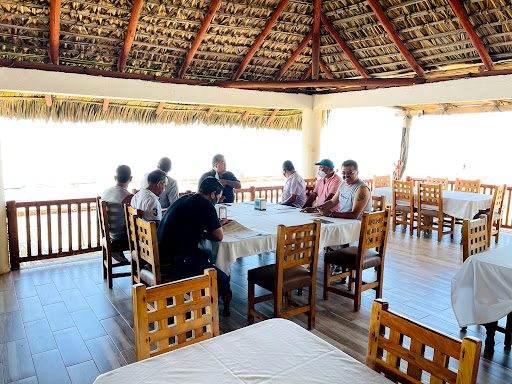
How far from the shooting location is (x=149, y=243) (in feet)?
11.0

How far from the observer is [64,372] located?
283 centimetres

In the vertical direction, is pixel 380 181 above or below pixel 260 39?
below

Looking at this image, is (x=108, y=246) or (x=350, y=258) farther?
(x=108, y=246)

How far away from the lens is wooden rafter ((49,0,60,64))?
4802 mm

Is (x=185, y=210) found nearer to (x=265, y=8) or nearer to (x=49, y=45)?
(x=49, y=45)

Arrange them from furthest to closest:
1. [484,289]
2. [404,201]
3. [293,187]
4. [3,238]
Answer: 1. [404,201]
2. [293,187]
3. [3,238]
4. [484,289]

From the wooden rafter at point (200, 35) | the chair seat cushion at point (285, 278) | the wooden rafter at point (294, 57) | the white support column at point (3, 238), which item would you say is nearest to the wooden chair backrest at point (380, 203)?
the chair seat cushion at point (285, 278)

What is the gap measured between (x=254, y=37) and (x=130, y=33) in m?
2.30

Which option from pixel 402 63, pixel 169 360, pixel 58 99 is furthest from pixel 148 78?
pixel 169 360

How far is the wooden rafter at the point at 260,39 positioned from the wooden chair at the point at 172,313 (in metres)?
5.41

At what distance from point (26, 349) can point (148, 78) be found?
474 cm

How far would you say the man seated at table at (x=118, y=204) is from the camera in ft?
15.1

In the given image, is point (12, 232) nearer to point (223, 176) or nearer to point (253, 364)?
point (223, 176)

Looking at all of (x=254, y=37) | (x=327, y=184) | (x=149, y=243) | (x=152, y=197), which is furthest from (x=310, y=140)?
(x=149, y=243)
